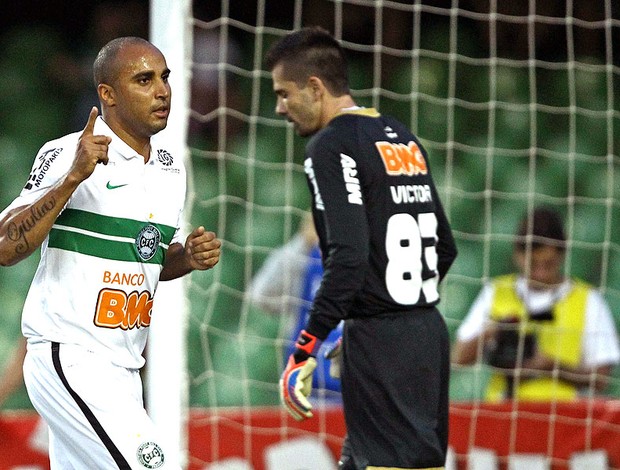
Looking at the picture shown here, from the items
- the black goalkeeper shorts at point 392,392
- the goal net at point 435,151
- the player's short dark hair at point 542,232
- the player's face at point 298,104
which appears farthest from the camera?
the goal net at point 435,151

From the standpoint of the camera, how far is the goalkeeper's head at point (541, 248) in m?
6.20

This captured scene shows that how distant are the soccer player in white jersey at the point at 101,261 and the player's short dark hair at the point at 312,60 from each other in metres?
0.70

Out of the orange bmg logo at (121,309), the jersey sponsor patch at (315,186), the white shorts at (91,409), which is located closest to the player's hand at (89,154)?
the orange bmg logo at (121,309)

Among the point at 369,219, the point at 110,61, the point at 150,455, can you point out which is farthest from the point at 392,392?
the point at 110,61

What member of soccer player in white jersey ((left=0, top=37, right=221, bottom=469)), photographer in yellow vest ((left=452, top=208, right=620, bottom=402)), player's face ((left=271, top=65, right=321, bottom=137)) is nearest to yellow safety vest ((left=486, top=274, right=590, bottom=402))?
photographer in yellow vest ((left=452, top=208, right=620, bottom=402))

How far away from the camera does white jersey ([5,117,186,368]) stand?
346cm

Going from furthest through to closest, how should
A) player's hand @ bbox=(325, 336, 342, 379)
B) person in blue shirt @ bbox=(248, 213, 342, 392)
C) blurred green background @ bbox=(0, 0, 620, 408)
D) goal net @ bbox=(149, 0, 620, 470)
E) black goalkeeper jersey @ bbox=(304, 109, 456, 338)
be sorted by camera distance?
blurred green background @ bbox=(0, 0, 620, 408) < goal net @ bbox=(149, 0, 620, 470) < person in blue shirt @ bbox=(248, 213, 342, 392) < player's hand @ bbox=(325, 336, 342, 379) < black goalkeeper jersey @ bbox=(304, 109, 456, 338)

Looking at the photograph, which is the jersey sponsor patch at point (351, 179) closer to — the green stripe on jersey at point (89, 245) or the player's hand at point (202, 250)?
the player's hand at point (202, 250)

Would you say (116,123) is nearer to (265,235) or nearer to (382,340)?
(382,340)

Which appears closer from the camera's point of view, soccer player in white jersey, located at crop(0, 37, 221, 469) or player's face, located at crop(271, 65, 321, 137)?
soccer player in white jersey, located at crop(0, 37, 221, 469)

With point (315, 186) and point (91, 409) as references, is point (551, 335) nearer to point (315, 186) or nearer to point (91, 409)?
point (315, 186)

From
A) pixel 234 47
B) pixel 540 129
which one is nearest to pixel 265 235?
pixel 234 47

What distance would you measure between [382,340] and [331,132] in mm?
699

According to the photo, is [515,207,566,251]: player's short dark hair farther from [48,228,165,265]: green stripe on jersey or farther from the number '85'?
[48,228,165,265]: green stripe on jersey
